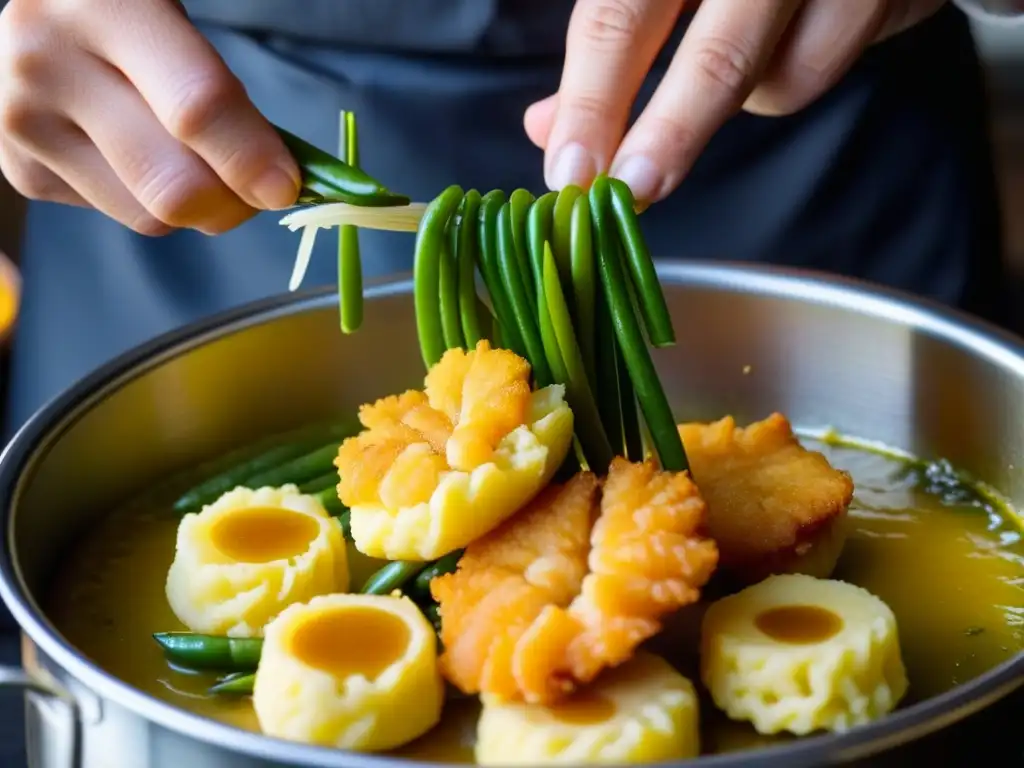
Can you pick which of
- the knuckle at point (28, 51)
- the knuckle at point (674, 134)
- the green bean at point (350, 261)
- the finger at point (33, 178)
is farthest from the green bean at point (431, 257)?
the finger at point (33, 178)

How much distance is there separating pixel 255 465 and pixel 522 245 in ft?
1.60

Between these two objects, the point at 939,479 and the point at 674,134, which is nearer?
the point at 674,134

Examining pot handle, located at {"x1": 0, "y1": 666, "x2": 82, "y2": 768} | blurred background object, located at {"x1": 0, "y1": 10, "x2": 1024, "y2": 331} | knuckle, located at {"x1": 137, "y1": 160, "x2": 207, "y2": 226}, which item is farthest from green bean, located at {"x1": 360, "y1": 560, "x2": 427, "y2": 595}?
blurred background object, located at {"x1": 0, "y1": 10, "x2": 1024, "y2": 331}

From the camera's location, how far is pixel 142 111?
53.0 inches

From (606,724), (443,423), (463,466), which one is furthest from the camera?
(443,423)

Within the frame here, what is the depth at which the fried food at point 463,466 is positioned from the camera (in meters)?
1.12

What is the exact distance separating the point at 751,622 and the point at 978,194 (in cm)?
114

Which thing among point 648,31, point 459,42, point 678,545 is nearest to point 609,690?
point 678,545

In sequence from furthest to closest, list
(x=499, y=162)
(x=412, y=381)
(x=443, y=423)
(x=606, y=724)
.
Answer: (x=499, y=162), (x=412, y=381), (x=443, y=423), (x=606, y=724)

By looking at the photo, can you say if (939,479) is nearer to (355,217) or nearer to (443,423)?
(443,423)

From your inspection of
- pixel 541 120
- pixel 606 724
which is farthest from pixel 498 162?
pixel 606 724

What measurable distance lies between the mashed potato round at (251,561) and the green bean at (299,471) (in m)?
0.16

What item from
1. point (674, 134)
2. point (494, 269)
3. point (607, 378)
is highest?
point (674, 134)

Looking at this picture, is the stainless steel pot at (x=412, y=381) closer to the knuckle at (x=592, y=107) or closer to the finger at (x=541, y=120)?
the finger at (x=541, y=120)
